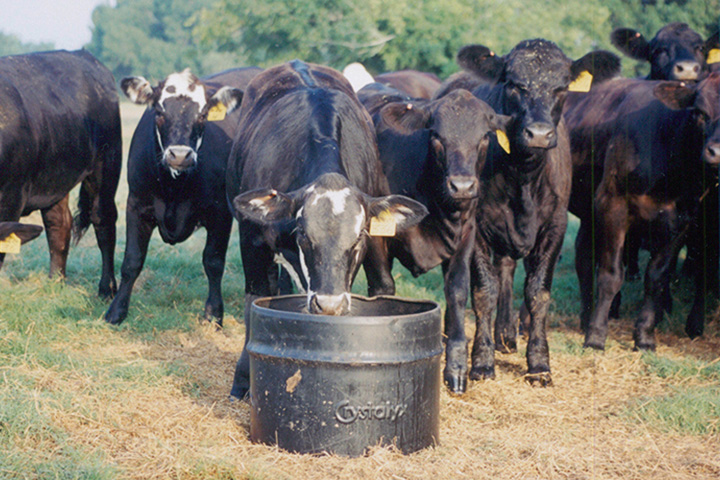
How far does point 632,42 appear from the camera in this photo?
790 centimetres

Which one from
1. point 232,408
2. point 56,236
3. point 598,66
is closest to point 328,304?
point 232,408

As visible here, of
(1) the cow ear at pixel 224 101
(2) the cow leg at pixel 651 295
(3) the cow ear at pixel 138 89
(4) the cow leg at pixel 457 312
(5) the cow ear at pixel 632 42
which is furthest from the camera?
(5) the cow ear at pixel 632 42

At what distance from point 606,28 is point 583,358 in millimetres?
22802

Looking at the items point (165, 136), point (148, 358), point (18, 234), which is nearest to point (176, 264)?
point (165, 136)

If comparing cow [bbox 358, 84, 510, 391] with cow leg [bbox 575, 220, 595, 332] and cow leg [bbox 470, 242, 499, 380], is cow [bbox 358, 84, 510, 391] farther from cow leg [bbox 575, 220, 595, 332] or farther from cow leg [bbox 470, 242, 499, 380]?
cow leg [bbox 575, 220, 595, 332]

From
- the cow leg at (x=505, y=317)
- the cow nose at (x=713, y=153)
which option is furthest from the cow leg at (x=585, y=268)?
the cow nose at (x=713, y=153)

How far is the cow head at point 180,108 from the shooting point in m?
6.00

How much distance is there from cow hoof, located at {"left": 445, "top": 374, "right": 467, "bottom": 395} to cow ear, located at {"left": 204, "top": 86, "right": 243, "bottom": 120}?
292 centimetres

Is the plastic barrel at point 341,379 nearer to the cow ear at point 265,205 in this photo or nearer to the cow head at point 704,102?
the cow ear at point 265,205

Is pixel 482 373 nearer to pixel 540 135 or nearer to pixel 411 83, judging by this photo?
pixel 540 135

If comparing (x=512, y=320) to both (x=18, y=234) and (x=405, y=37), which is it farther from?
(x=405, y=37)

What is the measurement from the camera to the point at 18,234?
15.5 ft

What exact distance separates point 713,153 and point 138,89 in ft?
14.2

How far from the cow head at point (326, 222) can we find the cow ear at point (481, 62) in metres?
1.89
